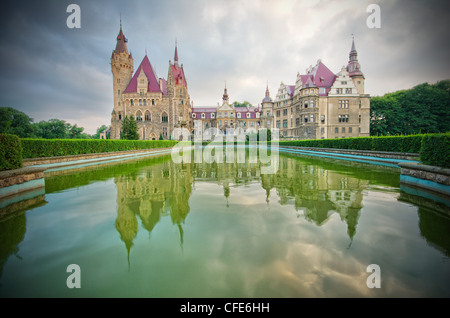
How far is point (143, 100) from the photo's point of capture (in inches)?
1734

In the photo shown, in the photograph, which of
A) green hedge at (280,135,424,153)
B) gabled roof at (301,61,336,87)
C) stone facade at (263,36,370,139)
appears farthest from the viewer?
gabled roof at (301,61,336,87)

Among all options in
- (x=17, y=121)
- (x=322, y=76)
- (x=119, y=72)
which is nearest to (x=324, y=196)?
(x=322, y=76)

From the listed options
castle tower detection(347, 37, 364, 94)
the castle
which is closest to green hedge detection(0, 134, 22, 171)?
the castle

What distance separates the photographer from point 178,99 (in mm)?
45625

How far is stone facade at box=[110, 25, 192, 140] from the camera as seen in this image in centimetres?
4362

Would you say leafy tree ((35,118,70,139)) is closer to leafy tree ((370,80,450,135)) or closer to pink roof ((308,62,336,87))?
pink roof ((308,62,336,87))

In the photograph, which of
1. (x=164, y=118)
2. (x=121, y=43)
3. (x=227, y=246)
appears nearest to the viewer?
(x=227, y=246)

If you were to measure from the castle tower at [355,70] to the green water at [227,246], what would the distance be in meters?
46.6

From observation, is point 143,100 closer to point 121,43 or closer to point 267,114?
point 121,43

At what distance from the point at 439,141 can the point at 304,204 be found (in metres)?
4.33

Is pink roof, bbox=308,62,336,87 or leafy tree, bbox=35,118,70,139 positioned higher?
pink roof, bbox=308,62,336,87

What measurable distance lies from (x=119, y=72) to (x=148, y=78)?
6133mm

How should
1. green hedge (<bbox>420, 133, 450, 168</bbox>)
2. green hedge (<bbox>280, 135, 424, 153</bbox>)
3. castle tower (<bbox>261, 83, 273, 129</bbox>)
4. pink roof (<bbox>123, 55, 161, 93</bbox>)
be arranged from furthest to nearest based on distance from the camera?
castle tower (<bbox>261, 83, 273, 129</bbox>)
pink roof (<bbox>123, 55, 161, 93</bbox>)
green hedge (<bbox>280, 135, 424, 153</bbox>)
green hedge (<bbox>420, 133, 450, 168</bbox>)

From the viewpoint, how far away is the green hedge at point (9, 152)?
5.31m
